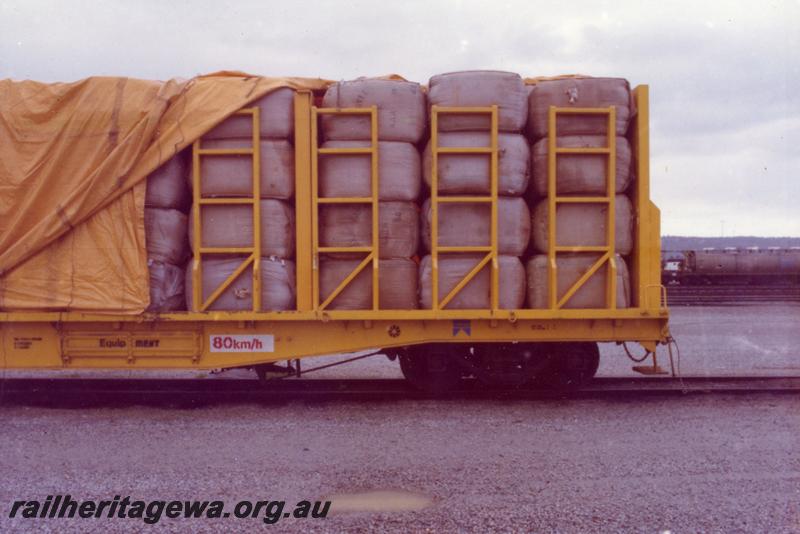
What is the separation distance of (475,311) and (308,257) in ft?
6.34

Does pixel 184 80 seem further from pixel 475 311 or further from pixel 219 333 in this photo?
pixel 475 311

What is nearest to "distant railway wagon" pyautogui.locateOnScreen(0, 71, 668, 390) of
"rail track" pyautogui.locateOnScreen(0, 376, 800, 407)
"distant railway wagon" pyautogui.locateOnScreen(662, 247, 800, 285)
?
"rail track" pyautogui.locateOnScreen(0, 376, 800, 407)

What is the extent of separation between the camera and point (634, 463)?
5.54 m

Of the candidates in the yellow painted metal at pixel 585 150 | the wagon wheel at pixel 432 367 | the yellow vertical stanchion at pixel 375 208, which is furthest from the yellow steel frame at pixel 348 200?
the yellow painted metal at pixel 585 150

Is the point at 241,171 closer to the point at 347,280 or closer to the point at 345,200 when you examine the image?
the point at 345,200

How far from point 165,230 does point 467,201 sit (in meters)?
3.36

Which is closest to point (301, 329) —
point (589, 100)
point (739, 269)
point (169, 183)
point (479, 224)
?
point (169, 183)

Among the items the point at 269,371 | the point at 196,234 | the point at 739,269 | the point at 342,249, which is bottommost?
the point at 269,371

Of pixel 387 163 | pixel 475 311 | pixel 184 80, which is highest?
pixel 184 80

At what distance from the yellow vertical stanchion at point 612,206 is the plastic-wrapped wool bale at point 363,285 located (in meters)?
2.24

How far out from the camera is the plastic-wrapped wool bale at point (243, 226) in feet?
23.8

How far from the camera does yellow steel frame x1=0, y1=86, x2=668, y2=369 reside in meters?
7.23

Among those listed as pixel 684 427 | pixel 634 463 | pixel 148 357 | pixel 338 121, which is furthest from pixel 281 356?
pixel 684 427

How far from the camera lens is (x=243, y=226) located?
7258mm
